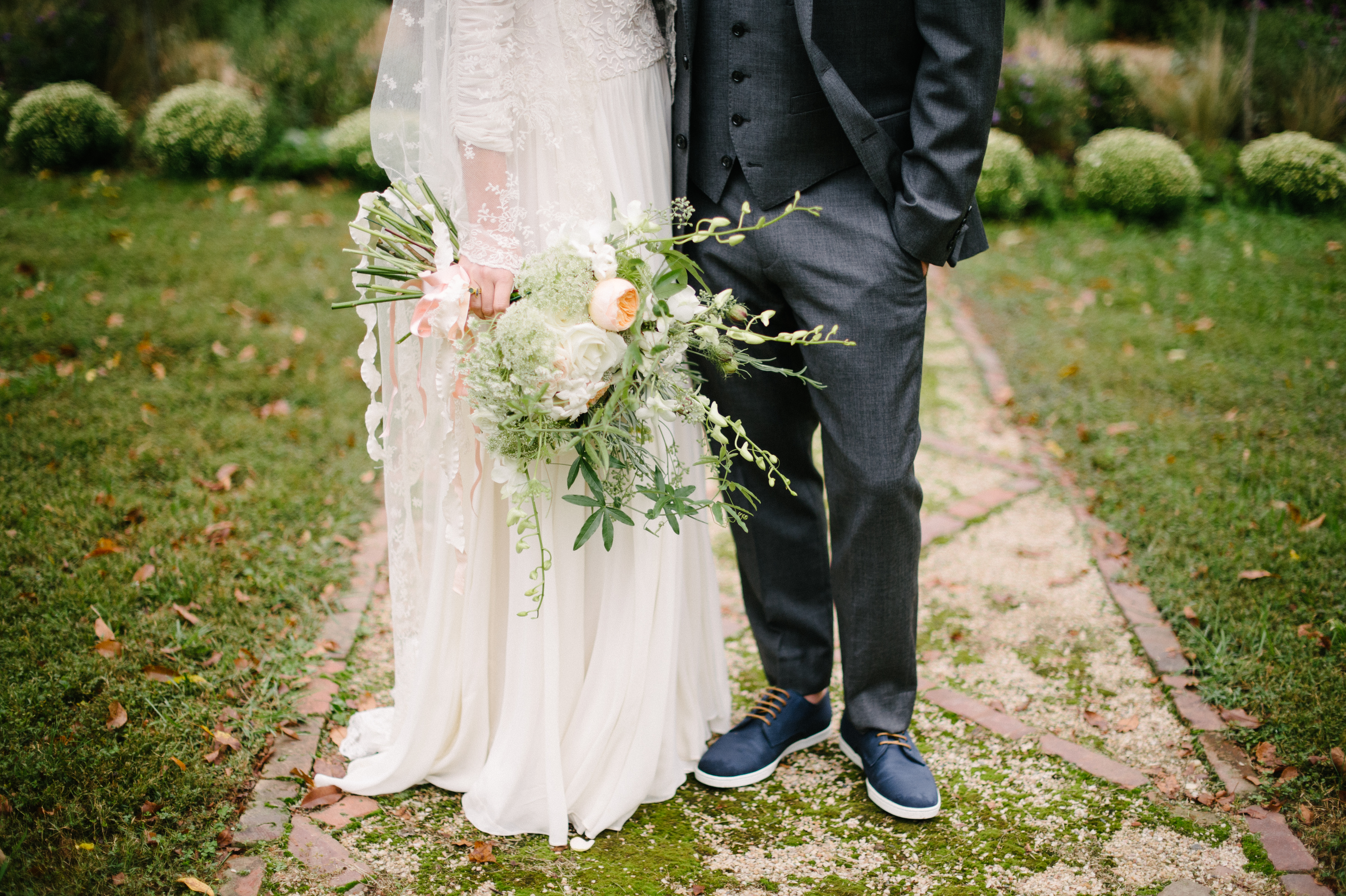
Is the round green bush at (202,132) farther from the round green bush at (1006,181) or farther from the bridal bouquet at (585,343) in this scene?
the bridal bouquet at (585,343)

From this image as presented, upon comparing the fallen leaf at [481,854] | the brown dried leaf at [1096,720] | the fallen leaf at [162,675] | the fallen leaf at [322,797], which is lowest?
the brown dried leaf at [1096,720]

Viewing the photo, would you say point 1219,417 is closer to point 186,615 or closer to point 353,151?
point 186,615

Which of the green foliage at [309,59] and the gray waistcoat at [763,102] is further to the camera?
the green foliage at [309,59]

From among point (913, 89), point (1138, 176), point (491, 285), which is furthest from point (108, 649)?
point (1138, 176)

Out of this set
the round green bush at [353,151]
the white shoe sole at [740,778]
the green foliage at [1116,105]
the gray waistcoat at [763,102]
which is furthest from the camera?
the green foliage at [1116,105]

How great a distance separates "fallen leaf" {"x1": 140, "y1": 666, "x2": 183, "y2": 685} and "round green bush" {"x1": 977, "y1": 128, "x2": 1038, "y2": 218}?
6.31 meters

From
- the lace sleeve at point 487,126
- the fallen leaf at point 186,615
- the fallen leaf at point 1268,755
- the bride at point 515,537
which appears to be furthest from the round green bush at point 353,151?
the fallen leaf at point 1268,755

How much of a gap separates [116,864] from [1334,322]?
19.6 ft

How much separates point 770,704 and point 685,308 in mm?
1167

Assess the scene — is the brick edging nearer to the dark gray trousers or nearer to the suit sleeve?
the dark gray trousers

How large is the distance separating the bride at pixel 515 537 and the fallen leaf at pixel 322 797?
2 centimetres

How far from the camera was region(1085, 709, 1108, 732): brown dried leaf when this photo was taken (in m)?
2.58

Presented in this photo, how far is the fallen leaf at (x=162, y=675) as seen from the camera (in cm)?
257

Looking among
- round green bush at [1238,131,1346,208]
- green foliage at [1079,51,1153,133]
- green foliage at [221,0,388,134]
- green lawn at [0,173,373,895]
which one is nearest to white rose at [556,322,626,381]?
green lawn at [0,173,373,895]
